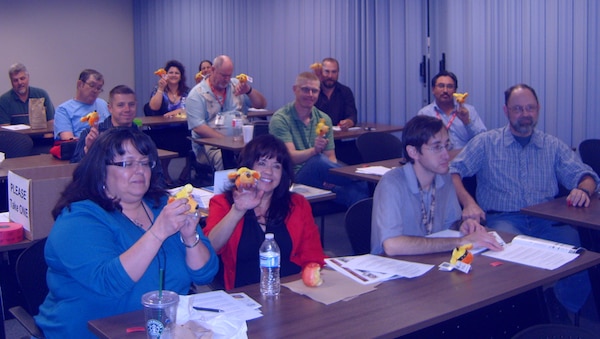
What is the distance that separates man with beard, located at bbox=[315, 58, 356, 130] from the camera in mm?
7676

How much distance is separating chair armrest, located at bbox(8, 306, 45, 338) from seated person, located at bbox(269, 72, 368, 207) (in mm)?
2826

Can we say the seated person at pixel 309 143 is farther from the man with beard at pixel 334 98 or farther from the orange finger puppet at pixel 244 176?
the orange finger puppet at pixel 244 176

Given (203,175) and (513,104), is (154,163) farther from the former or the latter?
(203,175)

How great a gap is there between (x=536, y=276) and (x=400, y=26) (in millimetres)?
5478

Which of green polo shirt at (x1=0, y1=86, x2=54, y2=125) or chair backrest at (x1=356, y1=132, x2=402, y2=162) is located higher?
green polo shirt at (x1=0, y1=86, x2=54, y2=125)

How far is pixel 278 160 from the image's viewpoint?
10.2 feet

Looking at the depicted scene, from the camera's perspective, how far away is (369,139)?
6.04 metres

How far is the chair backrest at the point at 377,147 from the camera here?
599 cm

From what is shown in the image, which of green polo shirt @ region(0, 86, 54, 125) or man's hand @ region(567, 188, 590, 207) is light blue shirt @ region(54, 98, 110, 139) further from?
man's hand @ region(567, 188, 590, 207)

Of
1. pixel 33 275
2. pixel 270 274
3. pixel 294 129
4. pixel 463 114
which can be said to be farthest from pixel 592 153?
pixel 33 275

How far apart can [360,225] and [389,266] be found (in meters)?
0.60

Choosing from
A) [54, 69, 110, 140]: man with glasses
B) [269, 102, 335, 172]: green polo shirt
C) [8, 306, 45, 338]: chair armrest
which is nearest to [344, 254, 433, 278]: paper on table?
[8, 306, 45, 338]: chair armrest

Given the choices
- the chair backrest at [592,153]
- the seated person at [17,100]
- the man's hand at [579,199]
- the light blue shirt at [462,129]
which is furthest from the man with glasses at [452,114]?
the seated person at [17,100]

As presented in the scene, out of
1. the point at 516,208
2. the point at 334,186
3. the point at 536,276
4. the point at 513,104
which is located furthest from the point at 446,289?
the point at 334,186
